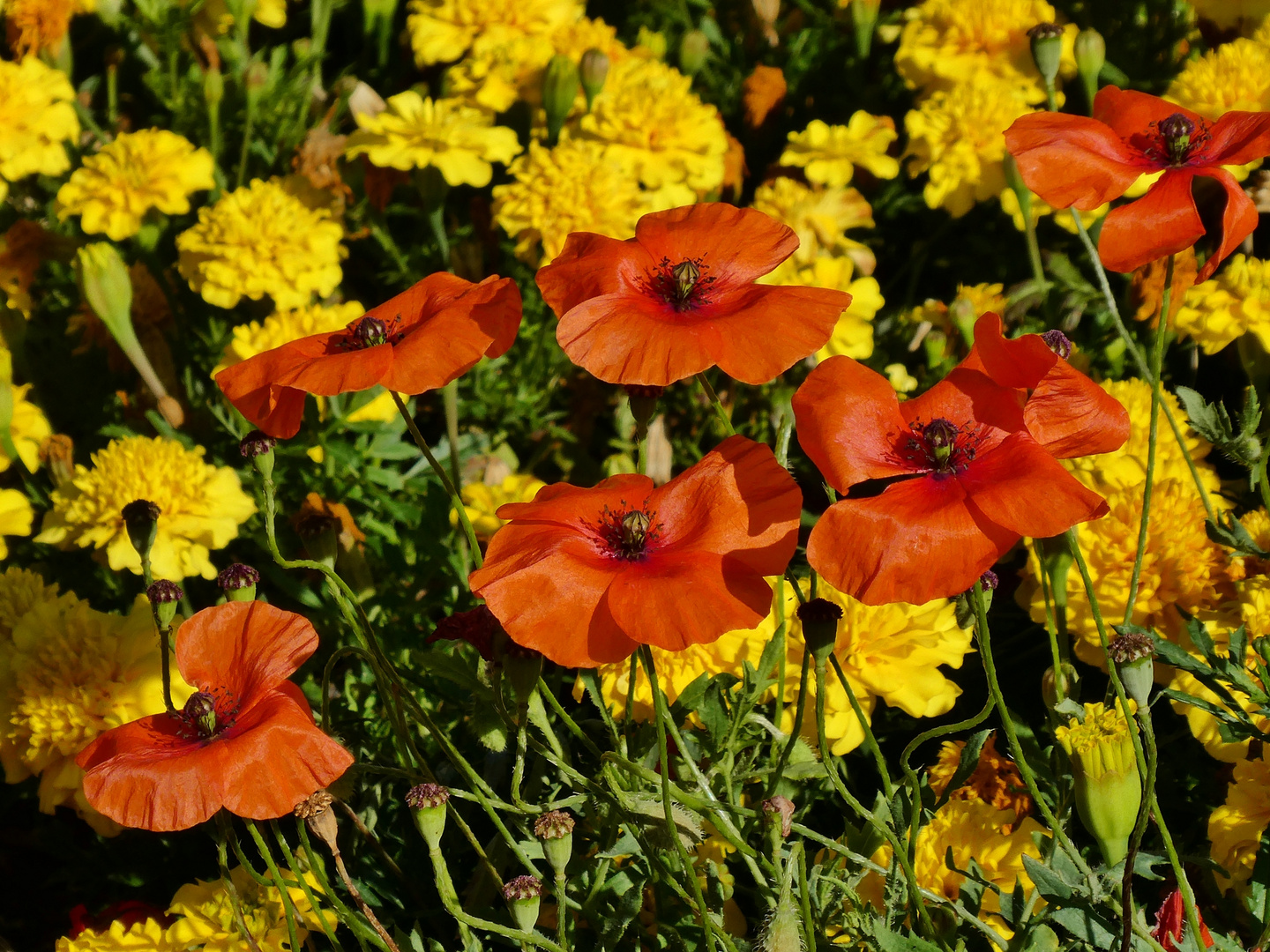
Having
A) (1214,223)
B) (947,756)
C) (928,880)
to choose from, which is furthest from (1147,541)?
(1214,223)

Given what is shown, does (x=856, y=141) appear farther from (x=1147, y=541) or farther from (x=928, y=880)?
(x=928, y=880)

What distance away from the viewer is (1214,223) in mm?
1930

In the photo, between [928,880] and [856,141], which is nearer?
[928,880]

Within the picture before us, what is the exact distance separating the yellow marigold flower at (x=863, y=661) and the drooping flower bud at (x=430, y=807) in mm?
311

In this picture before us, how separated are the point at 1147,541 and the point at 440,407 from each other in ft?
3.74

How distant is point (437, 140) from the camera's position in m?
1.88

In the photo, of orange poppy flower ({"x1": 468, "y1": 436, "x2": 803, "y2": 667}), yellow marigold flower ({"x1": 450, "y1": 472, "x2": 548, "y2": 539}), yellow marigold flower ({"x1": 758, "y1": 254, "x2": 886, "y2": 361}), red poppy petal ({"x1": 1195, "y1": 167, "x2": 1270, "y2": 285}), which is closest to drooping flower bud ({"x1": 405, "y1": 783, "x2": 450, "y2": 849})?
orange poppy flower ({"x1": 468, "y1": 436, "x2": 803, "y2": 667})

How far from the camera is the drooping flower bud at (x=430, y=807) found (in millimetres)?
948

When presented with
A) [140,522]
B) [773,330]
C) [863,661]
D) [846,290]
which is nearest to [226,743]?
[140,522]

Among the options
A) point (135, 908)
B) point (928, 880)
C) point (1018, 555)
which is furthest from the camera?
point (1018, 555)

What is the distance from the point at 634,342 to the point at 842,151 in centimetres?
123

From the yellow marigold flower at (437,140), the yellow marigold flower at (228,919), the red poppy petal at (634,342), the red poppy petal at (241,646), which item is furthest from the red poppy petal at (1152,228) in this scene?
the yellow marigold flower at (437,140)

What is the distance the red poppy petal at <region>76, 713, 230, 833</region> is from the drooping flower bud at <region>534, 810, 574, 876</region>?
235 millimetres

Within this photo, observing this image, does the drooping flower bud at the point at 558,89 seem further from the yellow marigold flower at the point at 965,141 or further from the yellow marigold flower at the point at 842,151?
the yellow marigold flower at the point at 965,141
